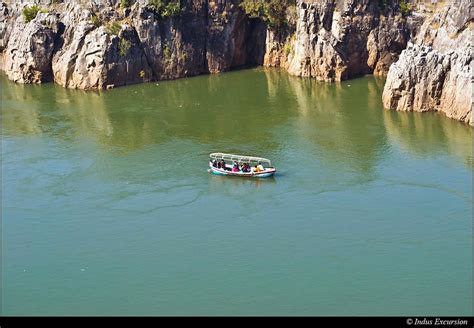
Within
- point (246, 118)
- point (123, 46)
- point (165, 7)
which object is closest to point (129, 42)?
point (123, 46)

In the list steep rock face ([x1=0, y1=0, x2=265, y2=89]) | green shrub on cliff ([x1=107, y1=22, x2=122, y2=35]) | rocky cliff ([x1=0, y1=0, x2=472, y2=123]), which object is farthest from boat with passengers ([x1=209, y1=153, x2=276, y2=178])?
green shrub on cliff ([x1=107, y1=22, x2=122, y2=35])

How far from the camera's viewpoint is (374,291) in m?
35.4

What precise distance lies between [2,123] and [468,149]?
3789 centimetres

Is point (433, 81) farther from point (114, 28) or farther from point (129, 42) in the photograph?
point (114, 28)

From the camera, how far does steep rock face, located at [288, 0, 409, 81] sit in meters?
71.1

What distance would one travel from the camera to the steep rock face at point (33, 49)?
7112 centimetres

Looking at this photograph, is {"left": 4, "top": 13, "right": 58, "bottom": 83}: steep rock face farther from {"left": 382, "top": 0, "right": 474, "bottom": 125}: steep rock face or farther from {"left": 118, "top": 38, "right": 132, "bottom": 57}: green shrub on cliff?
{"left": 382, "top": 0, "right": 474, "bottom": 125}: steep rock face

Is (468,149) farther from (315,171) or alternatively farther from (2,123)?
(2,123)

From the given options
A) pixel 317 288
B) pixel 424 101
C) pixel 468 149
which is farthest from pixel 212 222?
pixel 424 101

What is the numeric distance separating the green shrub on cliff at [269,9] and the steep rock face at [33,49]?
19649mm

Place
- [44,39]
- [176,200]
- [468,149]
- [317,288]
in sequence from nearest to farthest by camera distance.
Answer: [317,288] < [176,200] < [468,149] < [44,39]

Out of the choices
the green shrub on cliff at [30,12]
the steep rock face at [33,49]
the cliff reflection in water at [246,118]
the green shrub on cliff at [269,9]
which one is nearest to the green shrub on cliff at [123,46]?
the cliff reflection in water at [246,118]

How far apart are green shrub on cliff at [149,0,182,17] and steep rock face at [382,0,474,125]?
2373 centimetres
